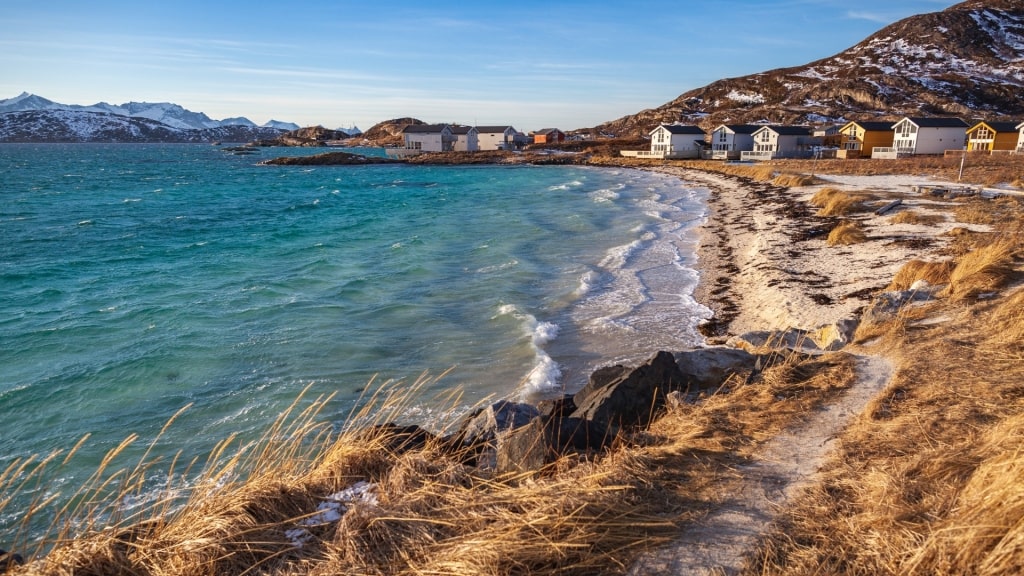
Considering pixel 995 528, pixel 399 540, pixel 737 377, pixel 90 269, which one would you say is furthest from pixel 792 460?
pixel 90 269

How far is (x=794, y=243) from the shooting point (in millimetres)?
24281

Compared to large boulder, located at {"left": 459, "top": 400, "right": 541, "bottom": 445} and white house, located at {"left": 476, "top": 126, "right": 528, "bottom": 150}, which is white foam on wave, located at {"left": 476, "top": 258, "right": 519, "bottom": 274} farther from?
white house, located at {"left": 476, "top": 126, "right": 528, "bottom": 150}

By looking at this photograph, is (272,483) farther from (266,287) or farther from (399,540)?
(266,287)

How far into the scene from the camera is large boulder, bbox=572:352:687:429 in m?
7.32

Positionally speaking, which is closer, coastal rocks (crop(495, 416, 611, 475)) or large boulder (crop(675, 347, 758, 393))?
coastal rocks (crop(495, 416, 611, 475))

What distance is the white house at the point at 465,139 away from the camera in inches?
5012

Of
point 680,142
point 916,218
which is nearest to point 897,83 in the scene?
point 680,142

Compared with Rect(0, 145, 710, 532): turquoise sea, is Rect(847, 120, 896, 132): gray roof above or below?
above

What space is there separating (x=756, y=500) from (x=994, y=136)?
81438 mm

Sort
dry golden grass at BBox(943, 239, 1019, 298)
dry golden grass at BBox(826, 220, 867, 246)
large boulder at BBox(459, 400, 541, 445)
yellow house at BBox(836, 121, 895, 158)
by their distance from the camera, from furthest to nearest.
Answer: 1. yellow house at BBox(836, 121, 895, 158)
2. dry golden grass at BBox(826, 220, 867, 246)
3. dry golden grass at BBox(943, 239, 1019, 298)
4. large boulder at BBox(459, 400, 541, 445)

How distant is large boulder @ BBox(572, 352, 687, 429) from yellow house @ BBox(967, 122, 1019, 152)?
7682 centimetres

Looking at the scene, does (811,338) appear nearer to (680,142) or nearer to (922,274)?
(922,274)

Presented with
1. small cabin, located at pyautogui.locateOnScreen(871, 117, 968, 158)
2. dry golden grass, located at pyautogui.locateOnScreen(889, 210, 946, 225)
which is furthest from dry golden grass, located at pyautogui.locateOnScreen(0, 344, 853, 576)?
small cabin, located at pyautogui.locateOnScreen(871, 117, 968, 158)

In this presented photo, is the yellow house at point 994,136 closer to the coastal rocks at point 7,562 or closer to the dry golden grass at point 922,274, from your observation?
the dry golden grass at point 922,274
